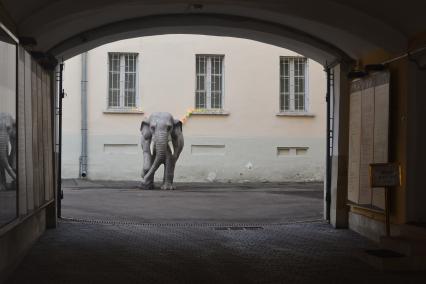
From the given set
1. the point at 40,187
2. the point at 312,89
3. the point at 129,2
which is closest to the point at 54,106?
the point at 40,187

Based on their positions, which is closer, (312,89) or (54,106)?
(54,106)

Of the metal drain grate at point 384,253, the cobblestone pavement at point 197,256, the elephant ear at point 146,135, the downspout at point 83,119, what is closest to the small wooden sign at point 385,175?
the metal drain grate at point 384,253

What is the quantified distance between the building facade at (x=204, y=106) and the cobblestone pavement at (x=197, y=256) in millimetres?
11932

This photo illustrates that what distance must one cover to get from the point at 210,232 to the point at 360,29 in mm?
4278

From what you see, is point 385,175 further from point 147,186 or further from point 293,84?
point 293,84

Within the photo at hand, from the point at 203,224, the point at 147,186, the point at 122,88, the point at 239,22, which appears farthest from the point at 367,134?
the point at 122,88

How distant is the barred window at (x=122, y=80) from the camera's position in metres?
25.0

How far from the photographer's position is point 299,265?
29.6ft

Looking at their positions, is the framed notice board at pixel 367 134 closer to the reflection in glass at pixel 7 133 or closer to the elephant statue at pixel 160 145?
the reflection in glass at pixel 7 133

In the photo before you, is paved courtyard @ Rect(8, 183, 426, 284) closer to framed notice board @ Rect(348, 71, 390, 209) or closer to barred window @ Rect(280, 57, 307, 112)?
framed notice board @ Rect(348, 71, 390, 209)

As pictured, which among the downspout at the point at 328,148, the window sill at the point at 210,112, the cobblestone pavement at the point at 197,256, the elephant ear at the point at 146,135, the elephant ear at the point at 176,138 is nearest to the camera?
the cobblestone pavement at the point at 197,256

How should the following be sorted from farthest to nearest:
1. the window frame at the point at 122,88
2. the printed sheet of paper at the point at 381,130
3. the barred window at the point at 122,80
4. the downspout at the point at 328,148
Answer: the barred window at the point at 122,80, the window frame at the point at 122,88, the downspout at the point at 328,148, the printed sheet of paper at the point at 381,130

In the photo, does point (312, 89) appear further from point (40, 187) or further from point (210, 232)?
point (40, 187)

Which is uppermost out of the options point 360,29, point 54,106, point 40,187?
point 360,29
